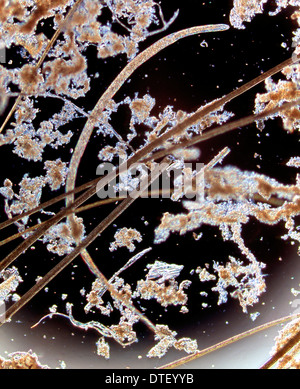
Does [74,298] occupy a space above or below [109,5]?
below

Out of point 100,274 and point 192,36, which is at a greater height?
point 192,36

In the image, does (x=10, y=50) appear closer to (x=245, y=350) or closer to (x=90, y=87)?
(x=90, y=87)

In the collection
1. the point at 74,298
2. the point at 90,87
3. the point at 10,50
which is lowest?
the point at 74,298

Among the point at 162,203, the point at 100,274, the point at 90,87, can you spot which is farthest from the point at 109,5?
the point at 100,274

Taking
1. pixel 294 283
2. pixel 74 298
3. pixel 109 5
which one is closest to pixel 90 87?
pixel 109 5
